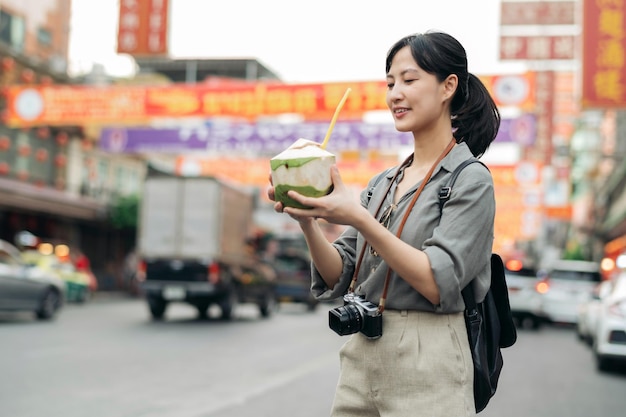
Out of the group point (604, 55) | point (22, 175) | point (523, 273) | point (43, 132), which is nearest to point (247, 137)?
point (523, 273)

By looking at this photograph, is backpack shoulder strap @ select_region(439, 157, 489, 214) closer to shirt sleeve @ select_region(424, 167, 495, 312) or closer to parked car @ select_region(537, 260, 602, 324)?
shirt sleeve @ select_region(424, 167, 495, 312)

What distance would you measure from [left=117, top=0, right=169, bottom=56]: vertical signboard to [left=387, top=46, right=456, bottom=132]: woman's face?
46.7 ft

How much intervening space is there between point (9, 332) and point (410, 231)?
12.3 meters

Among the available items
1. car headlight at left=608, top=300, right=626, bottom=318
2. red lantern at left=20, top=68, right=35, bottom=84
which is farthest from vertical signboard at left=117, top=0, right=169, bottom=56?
red lantern at left=20, top=68, right=35, bottom=84

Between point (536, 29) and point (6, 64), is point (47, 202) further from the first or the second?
point (536, 29)

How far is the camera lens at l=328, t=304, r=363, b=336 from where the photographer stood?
2.09 metres

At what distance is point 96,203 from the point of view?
1275 inches

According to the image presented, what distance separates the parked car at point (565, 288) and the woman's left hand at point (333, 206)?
63.5 ft

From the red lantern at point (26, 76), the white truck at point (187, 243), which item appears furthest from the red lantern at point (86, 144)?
the white truck at point (187, 243)

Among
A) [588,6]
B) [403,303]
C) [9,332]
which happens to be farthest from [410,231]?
[588,6]

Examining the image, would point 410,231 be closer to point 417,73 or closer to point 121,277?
point 417,73

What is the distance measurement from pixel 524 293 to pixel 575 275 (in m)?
1.83

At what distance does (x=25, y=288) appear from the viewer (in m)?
15.3

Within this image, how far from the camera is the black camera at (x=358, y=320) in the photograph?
2.09m
